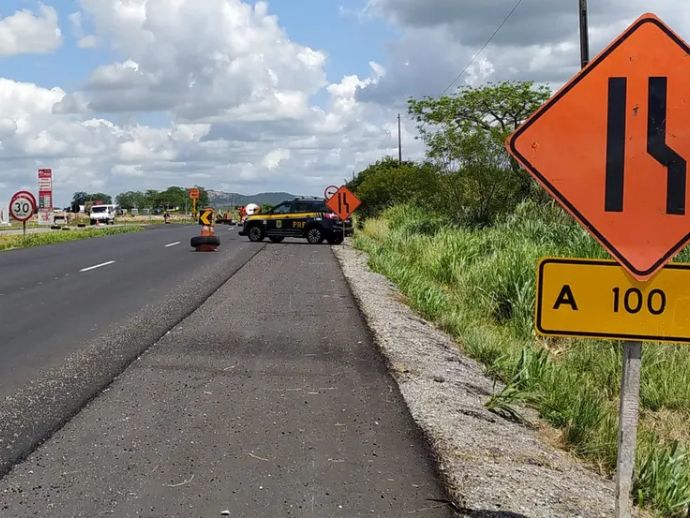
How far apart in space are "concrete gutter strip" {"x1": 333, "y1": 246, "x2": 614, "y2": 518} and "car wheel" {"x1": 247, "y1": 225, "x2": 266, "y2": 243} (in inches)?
881

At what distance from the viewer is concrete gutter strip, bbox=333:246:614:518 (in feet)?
15.1

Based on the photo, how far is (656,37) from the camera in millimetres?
3658

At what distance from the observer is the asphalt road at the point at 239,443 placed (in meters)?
4.58

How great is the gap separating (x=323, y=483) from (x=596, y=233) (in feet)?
7.36

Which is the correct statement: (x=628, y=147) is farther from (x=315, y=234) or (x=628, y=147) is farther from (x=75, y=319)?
(x=315, y=234)

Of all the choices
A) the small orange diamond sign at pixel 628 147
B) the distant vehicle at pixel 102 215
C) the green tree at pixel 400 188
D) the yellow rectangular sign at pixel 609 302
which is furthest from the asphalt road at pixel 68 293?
the distant vehicle at pixel 102 215

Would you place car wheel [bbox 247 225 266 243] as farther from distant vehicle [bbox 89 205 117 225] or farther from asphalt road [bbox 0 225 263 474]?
distant vehicle [bbox 89 205 117 225]

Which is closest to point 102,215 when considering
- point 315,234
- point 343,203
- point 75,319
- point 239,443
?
point 315,234

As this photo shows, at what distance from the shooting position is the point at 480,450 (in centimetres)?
548

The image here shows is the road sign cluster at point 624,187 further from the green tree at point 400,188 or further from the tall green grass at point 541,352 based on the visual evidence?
the green tree at point 400,188

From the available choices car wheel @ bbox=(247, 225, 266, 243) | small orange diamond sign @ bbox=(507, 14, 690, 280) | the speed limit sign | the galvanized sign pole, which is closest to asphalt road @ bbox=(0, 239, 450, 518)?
the galvanized sign pole

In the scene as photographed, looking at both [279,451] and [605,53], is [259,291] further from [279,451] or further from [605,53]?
[605,53]

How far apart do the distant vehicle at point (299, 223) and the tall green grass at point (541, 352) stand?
368 inches

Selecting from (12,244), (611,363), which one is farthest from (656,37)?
(12,244)
